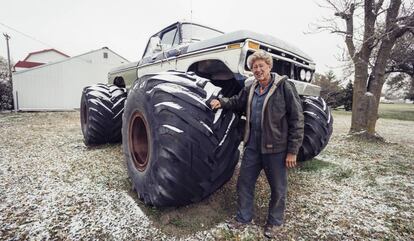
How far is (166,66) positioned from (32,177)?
2460 millimetres

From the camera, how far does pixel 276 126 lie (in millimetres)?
2180

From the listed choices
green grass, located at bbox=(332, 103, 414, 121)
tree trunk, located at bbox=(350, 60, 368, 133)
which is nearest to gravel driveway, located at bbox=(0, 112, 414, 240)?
tree trunk, located at bbox=(350, 60, 368, 133)

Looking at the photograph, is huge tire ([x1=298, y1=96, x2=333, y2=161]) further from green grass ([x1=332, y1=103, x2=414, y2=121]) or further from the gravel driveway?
green grass ([x1=332, y1=103, x2=414, y2=121])

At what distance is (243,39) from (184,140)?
1.33m

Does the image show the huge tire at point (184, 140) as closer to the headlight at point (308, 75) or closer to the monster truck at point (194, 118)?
the monster truck at point (194, 118)

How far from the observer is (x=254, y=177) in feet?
7.88

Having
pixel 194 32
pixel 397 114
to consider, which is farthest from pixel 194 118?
Result: pixel 397 114

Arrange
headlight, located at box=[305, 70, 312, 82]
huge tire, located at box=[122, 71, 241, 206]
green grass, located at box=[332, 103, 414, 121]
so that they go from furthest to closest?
green grass, located at box=[332, 103, 414, 121] → headlight, located at box=[305, 70, 312, 82] → huge tire, located at box=[122, 71, 241, 206]

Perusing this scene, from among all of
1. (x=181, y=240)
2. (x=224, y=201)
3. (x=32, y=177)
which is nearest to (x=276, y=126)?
(x=224, y=201)

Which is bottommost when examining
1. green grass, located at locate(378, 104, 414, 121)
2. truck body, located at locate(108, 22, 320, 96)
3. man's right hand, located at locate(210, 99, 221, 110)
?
green grass, located at locate(378, 104, 414, 121)

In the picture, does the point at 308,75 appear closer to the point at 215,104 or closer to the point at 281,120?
the point at 281,120

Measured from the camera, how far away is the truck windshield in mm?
4149

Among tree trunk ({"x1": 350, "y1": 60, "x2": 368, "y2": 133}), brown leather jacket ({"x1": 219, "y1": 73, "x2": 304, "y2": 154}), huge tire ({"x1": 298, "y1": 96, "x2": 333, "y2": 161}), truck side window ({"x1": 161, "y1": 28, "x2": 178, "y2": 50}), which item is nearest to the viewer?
brown leather jacket ({"x1": 219, "y1": 73, "x2": 304, "y2": 154})

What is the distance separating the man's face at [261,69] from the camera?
219 cm
